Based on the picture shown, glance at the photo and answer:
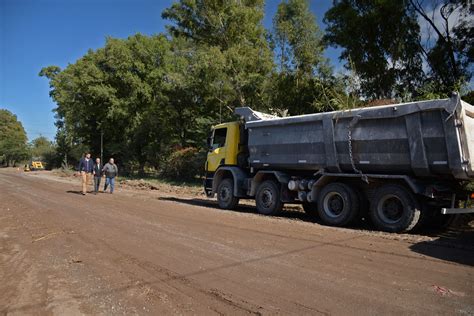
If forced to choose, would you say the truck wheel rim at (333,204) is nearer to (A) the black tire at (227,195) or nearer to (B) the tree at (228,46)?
(A) the black tire at (227,195)

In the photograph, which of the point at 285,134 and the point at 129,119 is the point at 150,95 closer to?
the point at 129,119

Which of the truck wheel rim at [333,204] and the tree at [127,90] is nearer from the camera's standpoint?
the truck wheel rim at [333,204]

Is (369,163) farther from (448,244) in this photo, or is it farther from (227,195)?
(227,195)

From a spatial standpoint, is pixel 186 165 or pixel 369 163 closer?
pixel 369 163

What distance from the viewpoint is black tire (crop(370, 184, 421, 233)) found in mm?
8980

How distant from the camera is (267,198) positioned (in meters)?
12.8

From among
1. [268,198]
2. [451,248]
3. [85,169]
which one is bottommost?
[451,248]

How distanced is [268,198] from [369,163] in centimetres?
373

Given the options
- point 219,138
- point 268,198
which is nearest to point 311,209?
point 268,198

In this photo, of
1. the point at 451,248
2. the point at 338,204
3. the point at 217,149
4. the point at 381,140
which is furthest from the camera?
the point at 217,149

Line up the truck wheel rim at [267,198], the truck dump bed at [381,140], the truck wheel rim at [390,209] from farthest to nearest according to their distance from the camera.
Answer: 1. the truck wheel rim at [267,198]
2. the truck wheel rim at [390,209]
3. the truck dump bed at [381,140]

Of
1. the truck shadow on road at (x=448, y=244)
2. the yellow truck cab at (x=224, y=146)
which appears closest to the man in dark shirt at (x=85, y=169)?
the yellow truck cab at (x=224, y=146)

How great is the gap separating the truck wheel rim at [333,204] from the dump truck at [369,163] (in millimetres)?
26

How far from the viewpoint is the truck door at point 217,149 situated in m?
14.8
